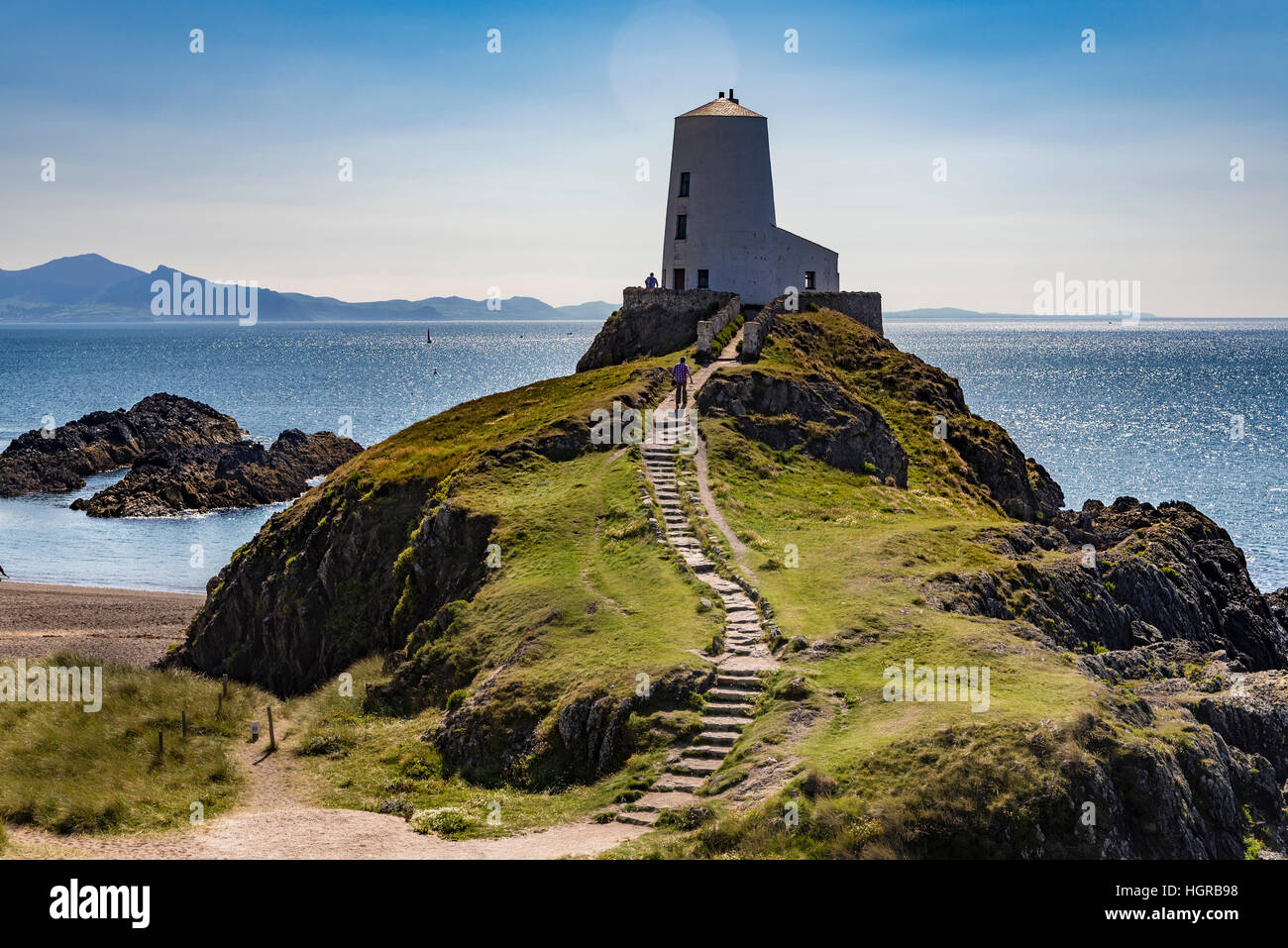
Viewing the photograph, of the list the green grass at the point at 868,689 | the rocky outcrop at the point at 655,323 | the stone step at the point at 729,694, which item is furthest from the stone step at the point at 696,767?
the rocky outcrop at the point at 655,323

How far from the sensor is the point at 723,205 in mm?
68562

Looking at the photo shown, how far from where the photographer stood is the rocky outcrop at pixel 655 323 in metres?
65.6

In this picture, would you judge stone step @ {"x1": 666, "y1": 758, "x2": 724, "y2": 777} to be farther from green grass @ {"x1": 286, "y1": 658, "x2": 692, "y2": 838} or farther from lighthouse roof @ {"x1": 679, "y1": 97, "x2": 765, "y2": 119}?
lighthouse roof @ {"x1": 679, "y1": 97, "x2": 765, "y2": 119}

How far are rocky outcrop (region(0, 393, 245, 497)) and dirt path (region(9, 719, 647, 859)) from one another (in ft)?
333

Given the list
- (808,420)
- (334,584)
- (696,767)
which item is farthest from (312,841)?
(808,420)

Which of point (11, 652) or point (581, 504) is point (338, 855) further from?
point (11, 652)

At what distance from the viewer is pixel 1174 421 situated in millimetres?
162625

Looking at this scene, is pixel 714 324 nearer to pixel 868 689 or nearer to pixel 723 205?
pixel 723 205

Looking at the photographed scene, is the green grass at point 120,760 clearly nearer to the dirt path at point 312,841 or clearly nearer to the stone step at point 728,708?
the dirt path at point 312,841

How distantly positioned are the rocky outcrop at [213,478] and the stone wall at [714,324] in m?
49.8

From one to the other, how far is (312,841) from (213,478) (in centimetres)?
8976

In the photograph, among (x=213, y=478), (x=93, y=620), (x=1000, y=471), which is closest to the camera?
(x=1000, y=471)

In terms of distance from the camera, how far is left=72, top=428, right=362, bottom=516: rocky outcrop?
329 feet
